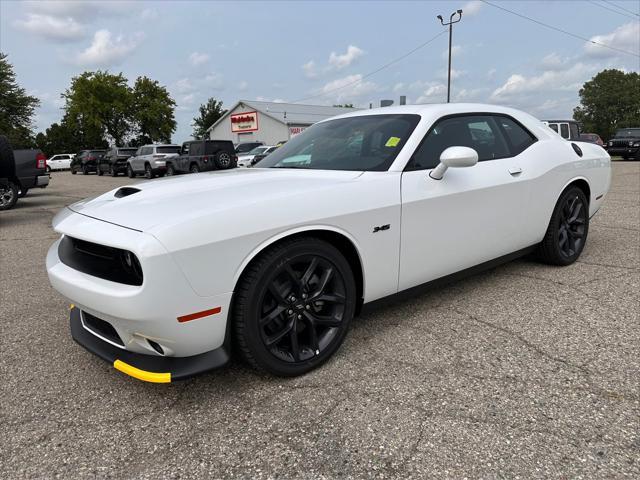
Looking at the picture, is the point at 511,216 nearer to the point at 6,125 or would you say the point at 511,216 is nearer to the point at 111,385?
the point at 111,385

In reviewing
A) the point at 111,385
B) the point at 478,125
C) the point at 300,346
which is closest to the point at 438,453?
the point at 300,346

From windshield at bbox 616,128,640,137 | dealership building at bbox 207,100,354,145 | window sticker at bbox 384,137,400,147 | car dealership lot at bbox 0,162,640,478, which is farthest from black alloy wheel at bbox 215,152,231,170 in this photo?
dealership building at bbox 207,100,354,145

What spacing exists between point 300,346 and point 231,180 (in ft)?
3.39

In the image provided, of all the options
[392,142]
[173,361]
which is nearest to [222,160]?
[392,142]

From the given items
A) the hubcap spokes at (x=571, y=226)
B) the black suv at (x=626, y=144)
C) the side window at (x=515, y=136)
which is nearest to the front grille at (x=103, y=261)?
the side window at (x=515, y=136)

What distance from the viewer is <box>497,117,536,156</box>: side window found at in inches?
145

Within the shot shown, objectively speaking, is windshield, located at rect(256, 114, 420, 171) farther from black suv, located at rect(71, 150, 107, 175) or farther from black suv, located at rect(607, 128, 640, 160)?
black suv, located at rect(71, 150, 107, 175)

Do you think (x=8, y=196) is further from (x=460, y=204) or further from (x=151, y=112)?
(x=151, y=112)

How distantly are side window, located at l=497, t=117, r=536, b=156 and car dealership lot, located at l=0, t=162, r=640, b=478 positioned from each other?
120 centimetres

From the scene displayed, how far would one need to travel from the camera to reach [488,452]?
6.12ft

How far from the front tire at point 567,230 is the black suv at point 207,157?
47.2 ft

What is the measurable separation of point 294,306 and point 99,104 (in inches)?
2309

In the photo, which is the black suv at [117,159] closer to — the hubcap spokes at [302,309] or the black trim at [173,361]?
the black trim at [173,361]

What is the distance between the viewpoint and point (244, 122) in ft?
158
